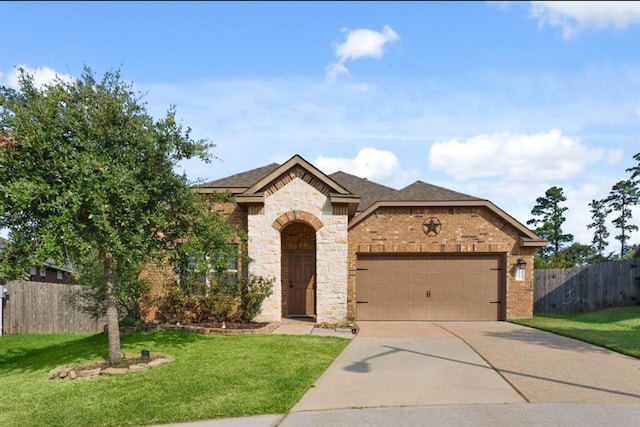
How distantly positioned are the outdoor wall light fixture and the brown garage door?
1.90 feet

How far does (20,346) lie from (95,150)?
8359mm

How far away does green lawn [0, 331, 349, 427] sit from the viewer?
612cm

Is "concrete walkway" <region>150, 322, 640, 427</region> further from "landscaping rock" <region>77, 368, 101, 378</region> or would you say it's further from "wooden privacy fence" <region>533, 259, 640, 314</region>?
"wooden privacy fence" <region>533, 259, 640, 314</region>

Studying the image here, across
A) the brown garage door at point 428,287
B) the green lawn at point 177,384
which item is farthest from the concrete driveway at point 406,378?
the brown garage door at point 428,287

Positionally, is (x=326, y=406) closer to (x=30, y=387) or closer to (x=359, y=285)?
(x=30, y=387)

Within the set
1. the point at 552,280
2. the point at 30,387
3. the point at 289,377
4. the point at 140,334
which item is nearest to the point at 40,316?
the point at 140,334

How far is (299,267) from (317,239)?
230cm

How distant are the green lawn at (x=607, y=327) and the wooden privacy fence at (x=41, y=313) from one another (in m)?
14.2

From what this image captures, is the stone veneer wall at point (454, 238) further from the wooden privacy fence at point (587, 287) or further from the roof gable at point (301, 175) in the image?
the wooden privacy fence at point (587, 287)

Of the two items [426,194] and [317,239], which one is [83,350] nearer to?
[317,239]

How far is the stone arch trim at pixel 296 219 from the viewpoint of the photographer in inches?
573

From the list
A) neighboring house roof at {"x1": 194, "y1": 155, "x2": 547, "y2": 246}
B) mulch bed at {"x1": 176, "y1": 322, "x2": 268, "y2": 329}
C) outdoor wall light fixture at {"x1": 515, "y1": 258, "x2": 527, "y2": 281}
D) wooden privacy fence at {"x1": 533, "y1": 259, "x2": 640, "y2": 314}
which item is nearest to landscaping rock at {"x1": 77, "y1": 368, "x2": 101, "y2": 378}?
mulch bed at {"x1": 176, "y1": 322, "x2": 268, "y2": 329}

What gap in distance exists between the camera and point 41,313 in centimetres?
1598

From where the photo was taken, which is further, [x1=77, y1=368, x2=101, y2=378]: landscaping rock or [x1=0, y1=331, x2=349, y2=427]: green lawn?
[x1=77, y1=368, x2=101, y2=378]: landscaping rock
